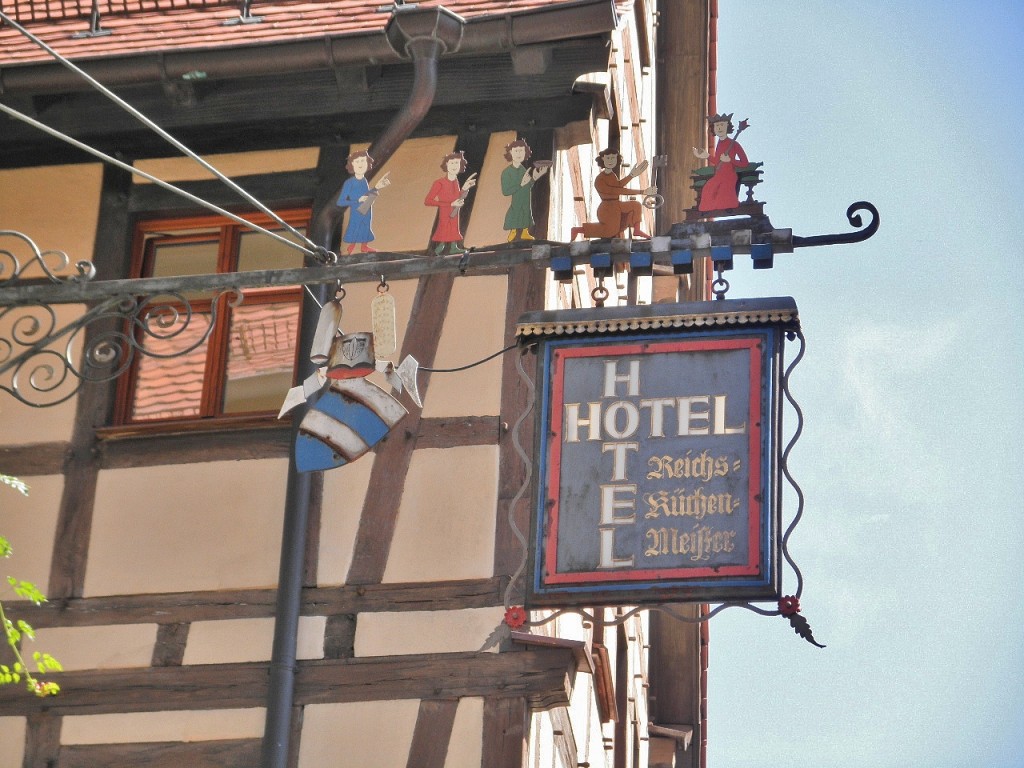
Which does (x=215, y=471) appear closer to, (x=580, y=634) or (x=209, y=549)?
(x=209, y=549)

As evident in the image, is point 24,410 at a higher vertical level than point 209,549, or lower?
higher

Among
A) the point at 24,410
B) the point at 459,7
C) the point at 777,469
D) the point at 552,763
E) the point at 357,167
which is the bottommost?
the point at 552,763

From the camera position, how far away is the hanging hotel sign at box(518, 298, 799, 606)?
27.1 feet

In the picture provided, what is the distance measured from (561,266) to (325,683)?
8.95 feet

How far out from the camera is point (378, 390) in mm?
8664

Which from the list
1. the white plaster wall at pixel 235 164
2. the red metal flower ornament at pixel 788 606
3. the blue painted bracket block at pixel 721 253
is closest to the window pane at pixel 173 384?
the white plaster wall at pixel 235 164

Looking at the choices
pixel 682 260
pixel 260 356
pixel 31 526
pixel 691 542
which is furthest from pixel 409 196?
pixel 691 542

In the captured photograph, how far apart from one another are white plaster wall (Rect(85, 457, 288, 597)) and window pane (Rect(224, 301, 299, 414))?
1.53ft

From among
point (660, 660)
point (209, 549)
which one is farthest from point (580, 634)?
point (660, 660)

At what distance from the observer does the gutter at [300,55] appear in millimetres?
10453

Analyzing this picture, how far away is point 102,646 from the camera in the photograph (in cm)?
1034

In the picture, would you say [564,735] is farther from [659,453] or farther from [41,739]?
[659,453]

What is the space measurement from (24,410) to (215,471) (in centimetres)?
127

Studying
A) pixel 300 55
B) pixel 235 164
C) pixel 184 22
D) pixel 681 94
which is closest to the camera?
pixel 300 55
